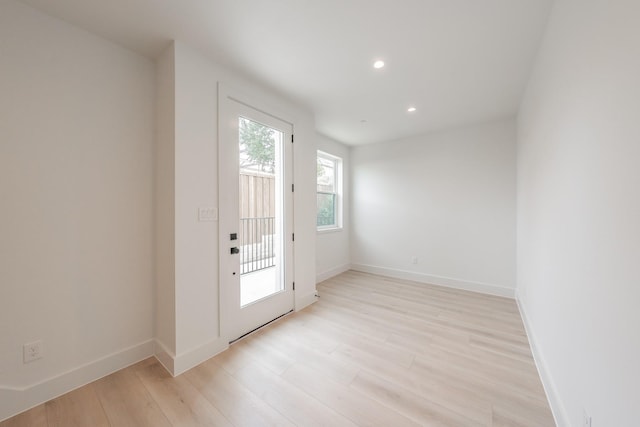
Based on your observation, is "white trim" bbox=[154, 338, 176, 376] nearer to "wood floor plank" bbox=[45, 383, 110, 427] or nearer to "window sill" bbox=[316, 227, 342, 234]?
"wood floor plank" bbox=[45, 383, 110, 427]

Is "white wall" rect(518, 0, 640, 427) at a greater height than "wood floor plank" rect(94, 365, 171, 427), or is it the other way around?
"white wall" rect(518, 0, 640, 427)

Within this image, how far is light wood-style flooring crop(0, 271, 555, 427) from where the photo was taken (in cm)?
143

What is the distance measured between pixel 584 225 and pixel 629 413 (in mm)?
724

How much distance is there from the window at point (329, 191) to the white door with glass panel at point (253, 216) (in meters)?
1.54

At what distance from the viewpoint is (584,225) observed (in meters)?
1.08

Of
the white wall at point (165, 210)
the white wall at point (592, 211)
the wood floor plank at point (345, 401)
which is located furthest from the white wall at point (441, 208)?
the white wall at point (165, 210)

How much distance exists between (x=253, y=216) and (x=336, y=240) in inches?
92.5

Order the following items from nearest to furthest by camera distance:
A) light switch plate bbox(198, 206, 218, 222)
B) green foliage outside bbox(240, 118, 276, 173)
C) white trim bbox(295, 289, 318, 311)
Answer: light switch plate bbox(198, 206, 218, 222) < green foliage outside bbox(240, 118, 276, 173) < white trim bbox(295, 289, 318, 311)

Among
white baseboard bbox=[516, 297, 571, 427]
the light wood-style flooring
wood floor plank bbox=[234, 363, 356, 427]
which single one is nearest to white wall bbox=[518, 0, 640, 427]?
white baseboard bbox=[516, 297, 571, 427]

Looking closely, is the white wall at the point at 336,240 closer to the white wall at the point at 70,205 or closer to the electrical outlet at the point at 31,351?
the white wall at the point at 70,205

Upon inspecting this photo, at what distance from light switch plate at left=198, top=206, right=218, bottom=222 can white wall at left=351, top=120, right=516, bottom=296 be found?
3.24 metres

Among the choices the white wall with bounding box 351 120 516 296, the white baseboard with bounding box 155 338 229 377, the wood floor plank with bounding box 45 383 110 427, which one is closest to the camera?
the wood floor plank with bounding box 45 383 110 427

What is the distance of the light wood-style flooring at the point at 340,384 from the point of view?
56.3 inches

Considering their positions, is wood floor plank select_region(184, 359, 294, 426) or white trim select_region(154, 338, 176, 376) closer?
wood floor plank select_region(184, 359, 294, 426)
